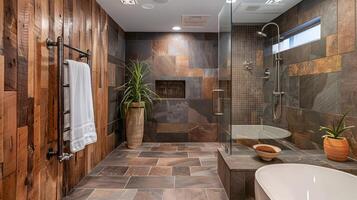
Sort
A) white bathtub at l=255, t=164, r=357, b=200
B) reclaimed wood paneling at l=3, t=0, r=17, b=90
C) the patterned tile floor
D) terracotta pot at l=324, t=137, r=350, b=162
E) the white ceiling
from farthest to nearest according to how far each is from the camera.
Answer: the white ceiling
the patterned tile floor
terracotta pot at l=324, t=137, r=350, b=162
white bathtub at l=255, t=164, r=357, b=200
reclaimed wood paneling at l=3, t=0, r=17, b=90

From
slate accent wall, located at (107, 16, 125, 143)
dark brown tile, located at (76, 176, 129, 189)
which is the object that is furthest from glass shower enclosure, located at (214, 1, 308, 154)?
slate accent wall, located at (107, 16, 125, 143)

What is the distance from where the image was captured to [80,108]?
1.99 m

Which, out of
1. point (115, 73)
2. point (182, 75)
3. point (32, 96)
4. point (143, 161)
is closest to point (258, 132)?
point (143, 161)

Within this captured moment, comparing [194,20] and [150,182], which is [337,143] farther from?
[194,20]

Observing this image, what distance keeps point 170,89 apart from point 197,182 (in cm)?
242

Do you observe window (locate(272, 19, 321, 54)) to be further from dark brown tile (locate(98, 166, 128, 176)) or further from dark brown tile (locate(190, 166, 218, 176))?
dark brown tile (locate(98, 166, 128, 176))

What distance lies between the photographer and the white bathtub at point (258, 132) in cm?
287

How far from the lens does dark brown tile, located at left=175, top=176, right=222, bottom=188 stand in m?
2.34

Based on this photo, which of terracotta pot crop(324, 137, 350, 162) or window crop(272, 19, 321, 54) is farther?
window crop(272, 19, 321, 54)

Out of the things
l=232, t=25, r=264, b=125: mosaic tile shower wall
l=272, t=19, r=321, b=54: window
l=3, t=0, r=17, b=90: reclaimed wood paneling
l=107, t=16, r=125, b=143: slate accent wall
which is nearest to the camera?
l=3, t=0, r=17, b=90: reclaimed wood paneling

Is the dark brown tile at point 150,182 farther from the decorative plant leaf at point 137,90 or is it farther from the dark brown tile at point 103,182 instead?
the decorative plant leaf at point 137,90

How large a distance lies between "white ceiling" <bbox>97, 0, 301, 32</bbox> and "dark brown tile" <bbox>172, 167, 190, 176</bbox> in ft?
7.31

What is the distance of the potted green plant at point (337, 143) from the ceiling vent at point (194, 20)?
2338 millimetres

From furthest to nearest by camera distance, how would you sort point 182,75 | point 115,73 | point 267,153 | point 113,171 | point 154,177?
point 182,75
point 115,73
point 113,171
point 154,177
point 267,153
